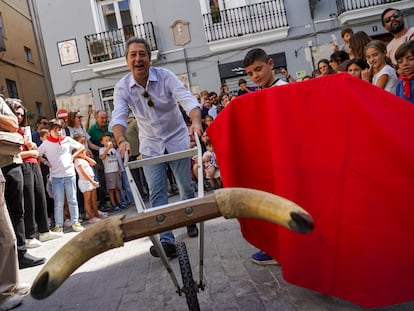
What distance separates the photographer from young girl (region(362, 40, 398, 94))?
4.37m

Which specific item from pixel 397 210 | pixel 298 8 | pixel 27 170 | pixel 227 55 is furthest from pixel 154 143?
pixel 298 8

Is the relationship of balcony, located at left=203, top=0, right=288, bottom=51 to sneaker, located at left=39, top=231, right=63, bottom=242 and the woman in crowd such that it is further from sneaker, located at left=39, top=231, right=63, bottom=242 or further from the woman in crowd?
the woman in crowd

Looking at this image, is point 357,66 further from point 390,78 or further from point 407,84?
point 407,84

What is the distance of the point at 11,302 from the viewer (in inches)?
136

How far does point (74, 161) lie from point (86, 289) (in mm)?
3979

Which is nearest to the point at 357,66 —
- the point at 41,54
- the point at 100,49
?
the point at 100,49

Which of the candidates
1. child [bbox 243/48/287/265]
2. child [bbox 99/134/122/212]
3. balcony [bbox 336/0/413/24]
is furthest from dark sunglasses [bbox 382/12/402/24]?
balcony [bbox 336/0/413/24]

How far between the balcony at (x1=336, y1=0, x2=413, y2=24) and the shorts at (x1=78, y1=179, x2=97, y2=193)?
13573 millimetres

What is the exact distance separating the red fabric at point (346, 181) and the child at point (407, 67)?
5.16ft

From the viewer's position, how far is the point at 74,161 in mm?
7316

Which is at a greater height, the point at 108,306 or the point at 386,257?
the point at 386,257

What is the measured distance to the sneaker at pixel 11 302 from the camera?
11.2 feet

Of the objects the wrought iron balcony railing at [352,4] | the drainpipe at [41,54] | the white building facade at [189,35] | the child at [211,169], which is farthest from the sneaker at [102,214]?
the drainpipe at [41,54]

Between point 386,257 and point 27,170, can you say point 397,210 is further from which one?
point 27,170
